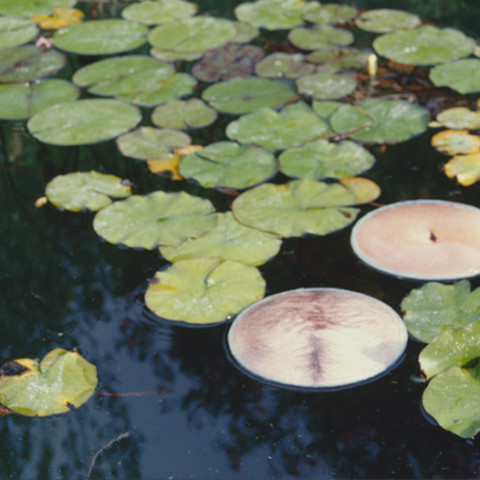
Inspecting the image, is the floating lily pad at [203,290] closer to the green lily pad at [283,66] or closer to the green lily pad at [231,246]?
the green lily pad at [231,246]

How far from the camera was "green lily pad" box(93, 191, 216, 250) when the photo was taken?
2658 millimetres

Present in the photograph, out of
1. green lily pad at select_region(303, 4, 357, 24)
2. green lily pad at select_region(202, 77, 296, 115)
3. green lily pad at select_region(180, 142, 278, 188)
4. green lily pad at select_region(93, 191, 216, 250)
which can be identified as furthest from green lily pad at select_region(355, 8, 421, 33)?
green lily pad at select_region(93, 191, 216, 250)

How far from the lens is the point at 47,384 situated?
6.89 feet

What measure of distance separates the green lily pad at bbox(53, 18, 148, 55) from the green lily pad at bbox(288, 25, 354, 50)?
910mm

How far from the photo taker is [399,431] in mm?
1949

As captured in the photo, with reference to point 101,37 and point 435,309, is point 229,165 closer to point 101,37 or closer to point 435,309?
point 435,309

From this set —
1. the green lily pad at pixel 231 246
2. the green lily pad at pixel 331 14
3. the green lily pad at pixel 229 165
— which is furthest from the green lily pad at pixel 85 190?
the green lily pad at pixel 331 14

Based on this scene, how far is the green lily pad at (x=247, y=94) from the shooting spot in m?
3.53

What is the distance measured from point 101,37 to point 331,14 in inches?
56.4

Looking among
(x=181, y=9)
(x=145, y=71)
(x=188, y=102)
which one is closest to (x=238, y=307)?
(x=188, y=102)

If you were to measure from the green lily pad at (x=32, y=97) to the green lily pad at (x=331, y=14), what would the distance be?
160cm

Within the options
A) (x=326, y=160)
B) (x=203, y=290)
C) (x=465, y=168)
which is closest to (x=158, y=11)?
(x=326, y=160)

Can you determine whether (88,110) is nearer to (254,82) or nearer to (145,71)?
(145,71)

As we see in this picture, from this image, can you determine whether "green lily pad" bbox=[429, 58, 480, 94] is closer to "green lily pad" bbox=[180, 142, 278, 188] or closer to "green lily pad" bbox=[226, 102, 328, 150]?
"green lily pad" bbox=[226, 102, 328, 150]
